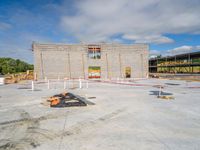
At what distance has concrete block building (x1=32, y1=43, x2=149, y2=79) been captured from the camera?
32.2 meters

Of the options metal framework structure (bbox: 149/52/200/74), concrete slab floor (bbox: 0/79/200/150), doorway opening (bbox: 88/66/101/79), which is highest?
metal framework structure (bbox: 149/52/200/74)

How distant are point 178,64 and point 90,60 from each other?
30284mm

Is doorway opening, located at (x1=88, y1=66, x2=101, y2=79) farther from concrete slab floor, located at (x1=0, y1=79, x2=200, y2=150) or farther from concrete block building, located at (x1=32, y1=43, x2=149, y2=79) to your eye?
concrete slab floor, located at (x1=0, y1=79, x2=200, y2=150)

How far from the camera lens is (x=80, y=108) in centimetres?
863

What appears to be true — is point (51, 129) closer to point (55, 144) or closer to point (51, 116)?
point (55, 144)

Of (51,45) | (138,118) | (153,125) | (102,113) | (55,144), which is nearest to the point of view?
(55,144)

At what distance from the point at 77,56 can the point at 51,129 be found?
2911 cm

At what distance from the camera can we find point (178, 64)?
162ft

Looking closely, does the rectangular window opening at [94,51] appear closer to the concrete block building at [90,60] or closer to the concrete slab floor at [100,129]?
the concrete block building at [90,60]

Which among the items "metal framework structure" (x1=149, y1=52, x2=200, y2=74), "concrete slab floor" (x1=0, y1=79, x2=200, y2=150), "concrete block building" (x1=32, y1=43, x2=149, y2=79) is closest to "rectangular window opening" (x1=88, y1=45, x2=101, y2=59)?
"concrete block building" (x1=32, y1=43, x2=149, y2=79)

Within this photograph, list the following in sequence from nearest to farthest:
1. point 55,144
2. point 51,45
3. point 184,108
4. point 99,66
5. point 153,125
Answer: point 55,144 < point 153,125 < point 184,108 < point 51,45 < point 99,66

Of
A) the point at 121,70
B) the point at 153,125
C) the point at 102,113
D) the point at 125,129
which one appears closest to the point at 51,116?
the point at 102,113

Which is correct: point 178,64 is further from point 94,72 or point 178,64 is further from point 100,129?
point 100,129

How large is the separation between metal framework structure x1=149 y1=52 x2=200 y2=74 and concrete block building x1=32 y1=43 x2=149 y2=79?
16.3 metres
